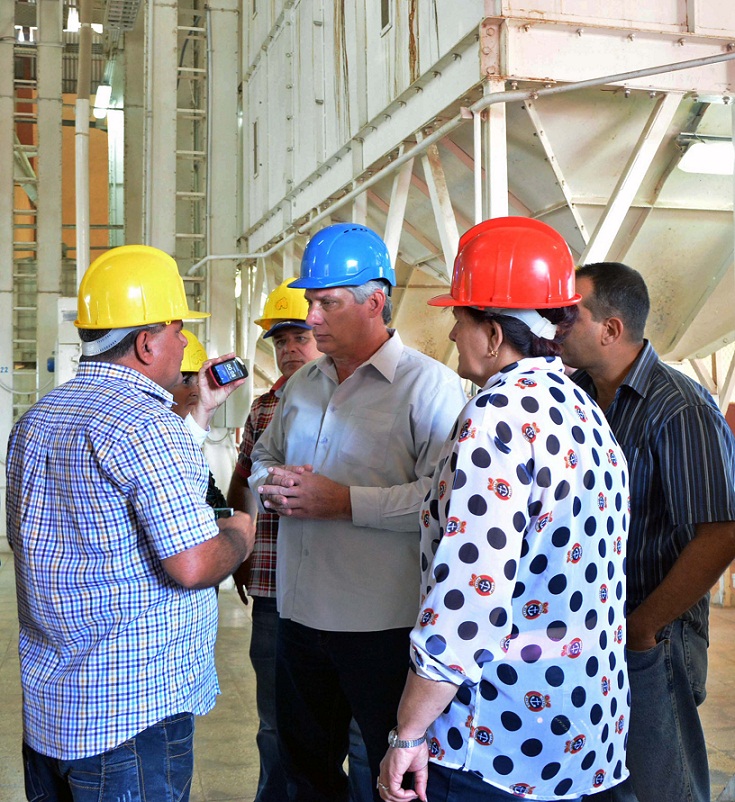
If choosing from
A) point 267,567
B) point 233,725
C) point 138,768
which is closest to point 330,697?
point 267,567

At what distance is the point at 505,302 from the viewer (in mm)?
2062

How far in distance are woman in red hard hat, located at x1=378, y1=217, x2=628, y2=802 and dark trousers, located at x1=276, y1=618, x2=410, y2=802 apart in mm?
748

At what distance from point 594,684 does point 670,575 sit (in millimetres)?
764

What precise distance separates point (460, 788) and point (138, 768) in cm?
81

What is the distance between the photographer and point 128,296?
2.41 meters

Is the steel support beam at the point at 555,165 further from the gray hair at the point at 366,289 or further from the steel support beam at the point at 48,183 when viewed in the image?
the steel support beam at the point at 48,183

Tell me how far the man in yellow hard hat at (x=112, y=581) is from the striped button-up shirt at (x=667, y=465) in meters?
1.25

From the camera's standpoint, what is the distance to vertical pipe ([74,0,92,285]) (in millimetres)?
10148

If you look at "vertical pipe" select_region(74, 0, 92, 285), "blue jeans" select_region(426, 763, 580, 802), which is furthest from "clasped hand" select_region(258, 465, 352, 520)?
"vertical pipe" select_region(74, 0, 92, 285)

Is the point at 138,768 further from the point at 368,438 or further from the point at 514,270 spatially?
the point at 514,270

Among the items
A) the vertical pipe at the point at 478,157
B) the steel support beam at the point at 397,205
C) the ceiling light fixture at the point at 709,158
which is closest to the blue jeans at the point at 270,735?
the vertical pipe at the point at 478,157

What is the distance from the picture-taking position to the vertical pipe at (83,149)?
10.1 m

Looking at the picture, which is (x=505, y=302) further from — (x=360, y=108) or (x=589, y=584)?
(x=360, y=108)

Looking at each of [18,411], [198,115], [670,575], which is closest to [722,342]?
[670,575]
